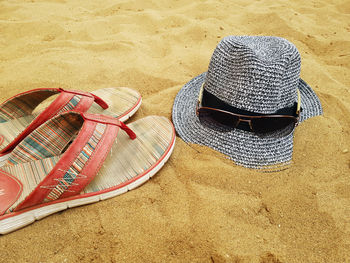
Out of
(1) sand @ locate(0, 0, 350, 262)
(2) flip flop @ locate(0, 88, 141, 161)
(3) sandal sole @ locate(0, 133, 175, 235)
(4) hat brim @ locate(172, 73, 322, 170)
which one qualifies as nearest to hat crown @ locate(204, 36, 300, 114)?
(4) hat brim @ locate(172, 73, 322, 170)

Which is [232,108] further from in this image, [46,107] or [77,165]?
[46,107]

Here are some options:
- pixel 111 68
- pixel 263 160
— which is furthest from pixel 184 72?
pixel 263 160

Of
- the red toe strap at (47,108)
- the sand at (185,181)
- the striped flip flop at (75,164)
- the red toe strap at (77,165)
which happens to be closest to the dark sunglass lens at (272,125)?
the sand at (185,181)

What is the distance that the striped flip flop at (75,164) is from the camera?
3.10ft

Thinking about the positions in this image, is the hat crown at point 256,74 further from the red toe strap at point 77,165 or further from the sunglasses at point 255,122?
the red toe strap at point 77,165

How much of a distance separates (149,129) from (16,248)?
0.75 m

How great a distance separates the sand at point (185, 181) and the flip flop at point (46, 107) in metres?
0.15

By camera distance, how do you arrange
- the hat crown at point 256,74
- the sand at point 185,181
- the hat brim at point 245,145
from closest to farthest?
the sand at point 185,181 < the hat crown at point 256,74 < the hat brim at point 245,145

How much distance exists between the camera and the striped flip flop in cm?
95

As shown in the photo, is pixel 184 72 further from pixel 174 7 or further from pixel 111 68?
pixel 174 7

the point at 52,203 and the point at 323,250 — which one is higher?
the point at 52,203

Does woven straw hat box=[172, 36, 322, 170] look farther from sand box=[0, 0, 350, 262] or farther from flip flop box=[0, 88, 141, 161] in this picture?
flip flop box=[0, 88, 141, 161]

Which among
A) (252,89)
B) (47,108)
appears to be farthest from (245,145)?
(47,108)

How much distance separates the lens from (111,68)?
1905 mm
